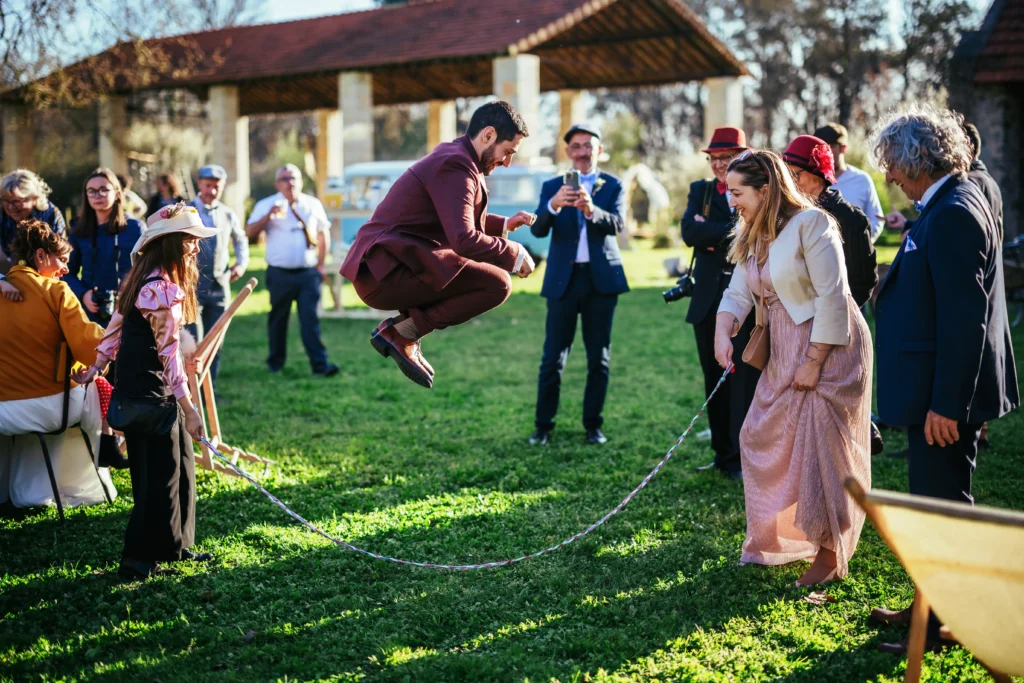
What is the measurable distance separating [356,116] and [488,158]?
70.7 ft

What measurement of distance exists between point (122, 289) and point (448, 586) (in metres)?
2.33

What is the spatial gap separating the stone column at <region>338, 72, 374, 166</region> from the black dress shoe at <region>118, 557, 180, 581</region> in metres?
20.4

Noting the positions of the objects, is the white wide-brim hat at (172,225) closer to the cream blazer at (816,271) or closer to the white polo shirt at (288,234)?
the cream blazer at (816,271)

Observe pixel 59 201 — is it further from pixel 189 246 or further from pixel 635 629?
pixel 635 629

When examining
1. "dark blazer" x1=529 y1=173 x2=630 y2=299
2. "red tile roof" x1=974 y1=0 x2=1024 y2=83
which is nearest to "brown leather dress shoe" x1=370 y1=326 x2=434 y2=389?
"dark blazer" x1=529 y1=173 x2=630 y2=299

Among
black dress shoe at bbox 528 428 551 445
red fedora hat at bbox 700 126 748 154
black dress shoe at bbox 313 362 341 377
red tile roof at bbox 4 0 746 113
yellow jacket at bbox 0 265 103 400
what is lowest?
black dress shoe at bbox 528 428 551 445

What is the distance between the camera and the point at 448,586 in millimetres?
4754

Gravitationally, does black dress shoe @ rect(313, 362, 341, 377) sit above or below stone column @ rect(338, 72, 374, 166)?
below

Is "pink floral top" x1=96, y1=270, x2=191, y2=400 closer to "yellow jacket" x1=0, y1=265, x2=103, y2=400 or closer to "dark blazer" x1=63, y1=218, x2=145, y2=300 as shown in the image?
"yellow jacket" x1=0, y1=265, x2=103, y2=400

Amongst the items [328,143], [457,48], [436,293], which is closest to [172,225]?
[436,293]

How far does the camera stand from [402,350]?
183 inches

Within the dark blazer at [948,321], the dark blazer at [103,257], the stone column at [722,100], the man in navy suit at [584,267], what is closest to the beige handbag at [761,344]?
the dark blazer at [948,321]

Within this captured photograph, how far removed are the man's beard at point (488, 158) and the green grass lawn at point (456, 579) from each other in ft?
6.99

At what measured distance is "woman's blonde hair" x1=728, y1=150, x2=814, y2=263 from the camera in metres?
4.47
